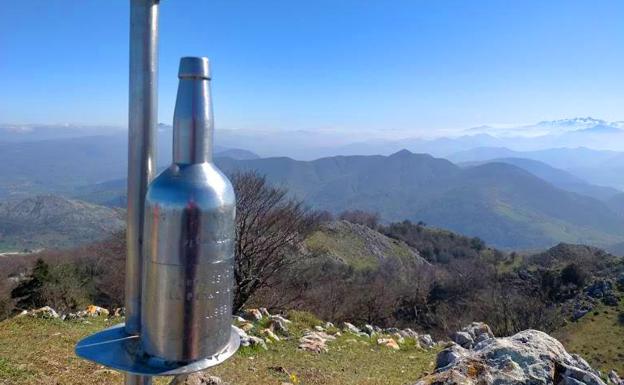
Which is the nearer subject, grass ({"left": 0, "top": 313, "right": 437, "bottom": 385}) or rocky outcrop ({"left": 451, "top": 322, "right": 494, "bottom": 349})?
grass ({"left": 0, "top": 313, "right": 437, "bottom": 385})

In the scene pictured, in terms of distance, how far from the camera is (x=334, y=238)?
65000 millimetres

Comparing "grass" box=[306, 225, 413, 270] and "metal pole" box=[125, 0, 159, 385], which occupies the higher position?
"metal pole" box=[125, 0, 159, 385]

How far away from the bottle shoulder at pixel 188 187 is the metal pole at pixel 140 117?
6.4 inches

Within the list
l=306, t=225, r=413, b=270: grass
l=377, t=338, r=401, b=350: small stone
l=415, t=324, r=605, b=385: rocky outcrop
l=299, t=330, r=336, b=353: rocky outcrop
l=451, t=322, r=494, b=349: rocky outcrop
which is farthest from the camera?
l=306, t=225, r=413, b=270: grass

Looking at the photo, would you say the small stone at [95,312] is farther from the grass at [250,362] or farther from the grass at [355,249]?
the grass at [355,249]

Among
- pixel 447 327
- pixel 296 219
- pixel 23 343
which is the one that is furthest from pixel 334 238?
pixel 23 343

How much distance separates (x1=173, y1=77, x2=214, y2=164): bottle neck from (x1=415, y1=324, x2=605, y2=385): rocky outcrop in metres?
3.12

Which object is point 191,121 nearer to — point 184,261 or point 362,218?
point 184,261

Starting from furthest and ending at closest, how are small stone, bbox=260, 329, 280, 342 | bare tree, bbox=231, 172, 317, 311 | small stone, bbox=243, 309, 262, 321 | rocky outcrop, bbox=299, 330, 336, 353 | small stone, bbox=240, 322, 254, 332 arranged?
1. bare tree, bbox=231, 172, 317, 311
2. small stone, bbox=243, 309, 262, 321
3. small stone, bbox=240, 322, 254, 332
4. small stone, bbox=260, 329, 280, 342
5. rocky outcrop, bbox=299, 330, 336, 353

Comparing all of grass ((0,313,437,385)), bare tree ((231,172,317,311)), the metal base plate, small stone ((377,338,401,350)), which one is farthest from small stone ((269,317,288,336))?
the metal base plate

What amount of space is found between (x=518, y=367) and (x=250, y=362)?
4.96 meters

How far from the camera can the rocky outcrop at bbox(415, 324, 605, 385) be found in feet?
13.6

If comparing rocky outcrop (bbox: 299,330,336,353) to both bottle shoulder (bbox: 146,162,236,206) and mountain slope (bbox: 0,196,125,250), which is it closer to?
bottle shoulder (bbox: 146,162,236,206)

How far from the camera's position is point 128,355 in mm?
2217
